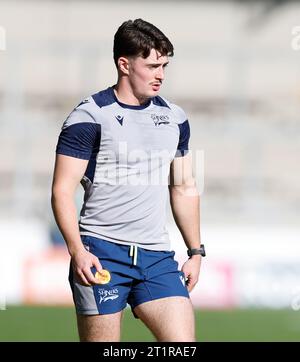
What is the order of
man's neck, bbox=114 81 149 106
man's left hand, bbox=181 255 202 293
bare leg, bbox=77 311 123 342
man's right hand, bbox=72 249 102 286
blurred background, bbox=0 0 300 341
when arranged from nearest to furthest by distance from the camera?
man's right hand, bbox=72 249 102 286 → bare leg, bbox=77 311 123 342 → man's neck, bbox=114 81 149 106 → man's left hand, bbox=181 255 202 293 → blurred background, bbox=0 0 300 341

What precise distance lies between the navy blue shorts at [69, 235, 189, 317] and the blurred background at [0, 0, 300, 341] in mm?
4902

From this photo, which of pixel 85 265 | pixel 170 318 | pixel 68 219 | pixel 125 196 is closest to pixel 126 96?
pixel 125 196

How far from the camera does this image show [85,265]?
19.5 feet

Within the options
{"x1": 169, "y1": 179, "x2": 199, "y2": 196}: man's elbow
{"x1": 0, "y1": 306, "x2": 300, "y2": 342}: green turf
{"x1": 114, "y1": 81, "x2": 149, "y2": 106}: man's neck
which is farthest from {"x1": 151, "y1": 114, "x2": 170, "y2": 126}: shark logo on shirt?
{"x1": 0, "y1": 306, "x2": 300, "y2": 342}: green turf

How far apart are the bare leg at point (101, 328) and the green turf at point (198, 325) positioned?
189 inches

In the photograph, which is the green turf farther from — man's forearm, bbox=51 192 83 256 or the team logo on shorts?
man's forearm, bbox=51 192 83 256

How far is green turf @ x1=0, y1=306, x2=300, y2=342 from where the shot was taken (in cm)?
1131

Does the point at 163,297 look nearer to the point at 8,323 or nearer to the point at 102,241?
the point at 102,241

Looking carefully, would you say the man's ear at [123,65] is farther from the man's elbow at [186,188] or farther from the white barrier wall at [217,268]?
the white barrier wall at [217,268]

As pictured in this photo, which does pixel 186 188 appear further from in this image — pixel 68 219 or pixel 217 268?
pixel 217 268

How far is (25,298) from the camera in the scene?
1405 cm

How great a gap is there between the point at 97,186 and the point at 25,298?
8099mm

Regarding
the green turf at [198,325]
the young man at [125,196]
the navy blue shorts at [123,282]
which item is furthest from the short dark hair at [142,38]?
the green turf at [198,325]

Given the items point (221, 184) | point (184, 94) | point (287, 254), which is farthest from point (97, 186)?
point (184, 94)
